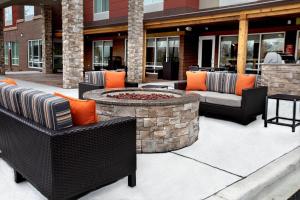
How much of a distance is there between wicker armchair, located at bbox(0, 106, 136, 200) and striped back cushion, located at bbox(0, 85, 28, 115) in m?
0.07

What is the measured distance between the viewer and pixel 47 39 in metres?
17.8

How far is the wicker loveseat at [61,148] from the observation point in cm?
226

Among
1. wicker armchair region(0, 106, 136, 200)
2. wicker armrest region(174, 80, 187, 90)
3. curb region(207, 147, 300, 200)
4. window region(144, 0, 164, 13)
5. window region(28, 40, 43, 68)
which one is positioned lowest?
curb region(207, 147, 300, 200)

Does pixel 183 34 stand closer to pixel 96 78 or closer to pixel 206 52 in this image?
pixel 206 52

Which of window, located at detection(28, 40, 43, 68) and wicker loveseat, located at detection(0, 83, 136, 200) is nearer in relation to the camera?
wicker loveseat, located at detection(0, 83, 136, 200)

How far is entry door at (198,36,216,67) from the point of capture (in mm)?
15366

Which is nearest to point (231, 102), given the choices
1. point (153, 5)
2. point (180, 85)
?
point (180, 85)

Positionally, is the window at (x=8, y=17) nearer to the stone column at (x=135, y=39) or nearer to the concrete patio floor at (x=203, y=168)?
the stone column at (x=135, y=39)

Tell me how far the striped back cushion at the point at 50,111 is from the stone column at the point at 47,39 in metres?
16.5

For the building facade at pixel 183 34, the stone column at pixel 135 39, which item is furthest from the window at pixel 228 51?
the stone column at pixel 135 39

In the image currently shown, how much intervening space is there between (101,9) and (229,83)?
15068mm

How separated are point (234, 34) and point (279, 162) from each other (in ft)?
38.6

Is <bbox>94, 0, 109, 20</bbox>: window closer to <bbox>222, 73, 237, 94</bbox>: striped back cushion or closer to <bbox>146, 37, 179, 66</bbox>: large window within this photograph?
<bbox>146, 37, 179, 66</bbox>: large window

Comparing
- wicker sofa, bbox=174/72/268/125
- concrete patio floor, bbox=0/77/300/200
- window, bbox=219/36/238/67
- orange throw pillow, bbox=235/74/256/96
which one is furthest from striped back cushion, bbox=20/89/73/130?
window, bbox=219/36/238/67
